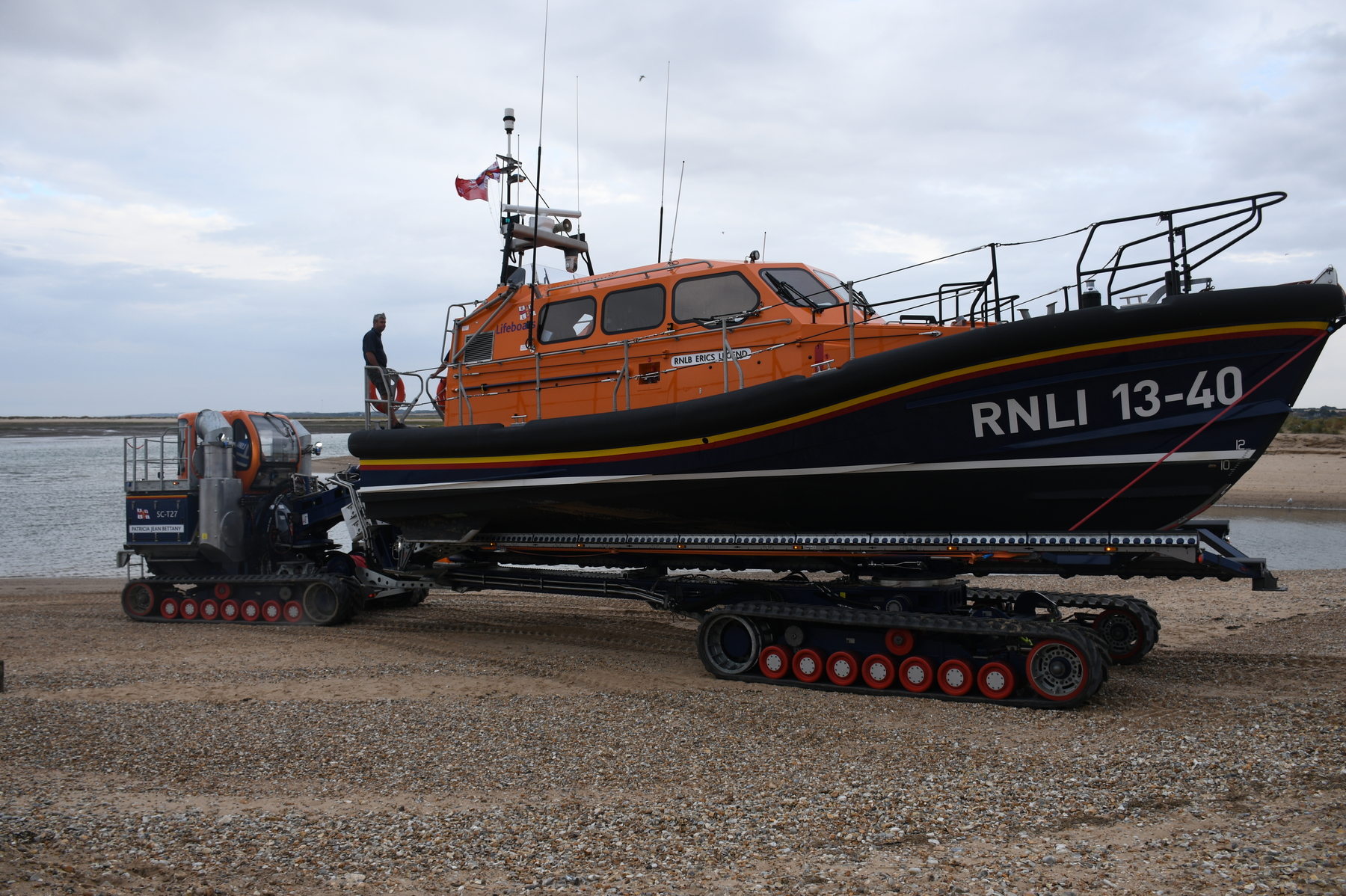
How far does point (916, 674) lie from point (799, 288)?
2981 millimetres

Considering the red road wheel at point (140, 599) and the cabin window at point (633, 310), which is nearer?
the cabin window at point (633, 310)

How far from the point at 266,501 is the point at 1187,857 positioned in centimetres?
891

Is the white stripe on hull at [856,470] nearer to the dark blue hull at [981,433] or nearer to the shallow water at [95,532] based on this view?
the dark blue hull at [981,433]

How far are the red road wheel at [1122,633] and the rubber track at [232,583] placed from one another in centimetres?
699

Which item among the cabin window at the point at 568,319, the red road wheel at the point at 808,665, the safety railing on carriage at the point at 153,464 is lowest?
the red road wheel at the point at 808,665

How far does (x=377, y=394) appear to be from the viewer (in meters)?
8.50

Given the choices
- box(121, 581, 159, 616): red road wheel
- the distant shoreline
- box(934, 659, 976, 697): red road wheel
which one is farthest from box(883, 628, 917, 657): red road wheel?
the distant shoreline

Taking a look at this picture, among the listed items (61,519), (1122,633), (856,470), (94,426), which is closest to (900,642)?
(856,470)

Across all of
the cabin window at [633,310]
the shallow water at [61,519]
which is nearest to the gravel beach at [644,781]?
the cabin window at [633,310]

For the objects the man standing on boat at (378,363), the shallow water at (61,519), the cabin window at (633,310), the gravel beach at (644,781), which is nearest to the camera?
the gravel beach at (644,781)

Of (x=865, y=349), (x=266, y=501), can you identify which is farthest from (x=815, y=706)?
(x=266, y=501)

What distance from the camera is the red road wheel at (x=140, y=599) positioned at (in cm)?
934

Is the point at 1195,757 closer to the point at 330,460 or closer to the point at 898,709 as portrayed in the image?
the point at 898,709

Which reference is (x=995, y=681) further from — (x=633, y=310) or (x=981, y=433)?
(x=633, y=310)
